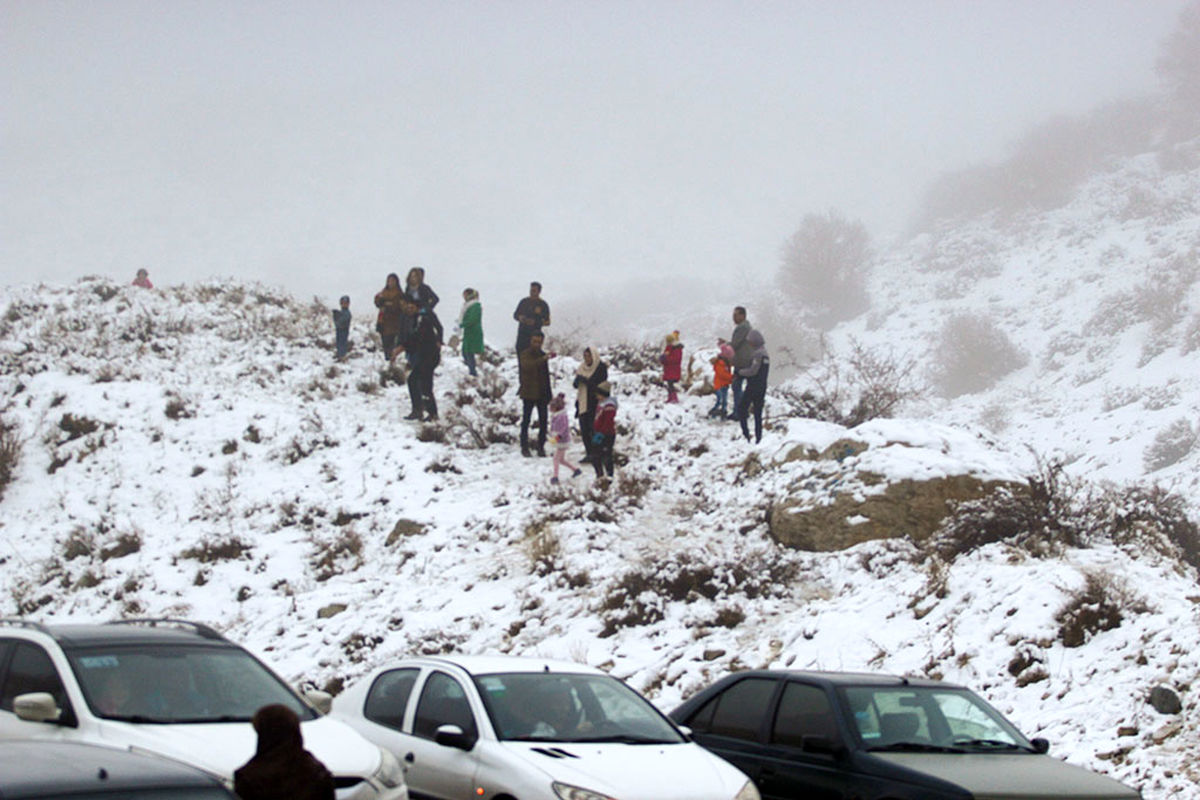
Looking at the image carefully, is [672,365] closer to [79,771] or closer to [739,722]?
[739,722]

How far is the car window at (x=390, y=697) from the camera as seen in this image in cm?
706

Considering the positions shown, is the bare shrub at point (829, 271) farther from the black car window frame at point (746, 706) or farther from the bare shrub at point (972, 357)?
the black car window frame at point (746, 706)

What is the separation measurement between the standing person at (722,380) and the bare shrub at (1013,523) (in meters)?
7.84

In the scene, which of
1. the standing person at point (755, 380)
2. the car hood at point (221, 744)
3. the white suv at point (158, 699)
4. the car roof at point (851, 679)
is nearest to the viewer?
the car hood at point (221, 744)

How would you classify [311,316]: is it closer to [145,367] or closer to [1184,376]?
[145,367]

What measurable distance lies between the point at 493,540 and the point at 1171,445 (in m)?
38.5

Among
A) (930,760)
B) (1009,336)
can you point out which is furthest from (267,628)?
(1009,336)

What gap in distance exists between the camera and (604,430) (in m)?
18.1

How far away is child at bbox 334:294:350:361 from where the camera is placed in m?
26.0

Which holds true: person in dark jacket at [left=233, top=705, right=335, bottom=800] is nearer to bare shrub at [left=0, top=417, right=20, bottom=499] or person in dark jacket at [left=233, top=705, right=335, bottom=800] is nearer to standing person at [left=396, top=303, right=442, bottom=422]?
standing person at [left=396, top=303, right=442, bottom=422]

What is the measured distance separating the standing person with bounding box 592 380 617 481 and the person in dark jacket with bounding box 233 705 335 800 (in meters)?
13.5

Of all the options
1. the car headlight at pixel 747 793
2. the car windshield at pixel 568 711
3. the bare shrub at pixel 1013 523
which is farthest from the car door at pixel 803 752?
the bare shrub at pixel 1013 523

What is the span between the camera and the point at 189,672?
6027 millimetres

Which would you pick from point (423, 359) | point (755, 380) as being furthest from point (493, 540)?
point (755, 380)
